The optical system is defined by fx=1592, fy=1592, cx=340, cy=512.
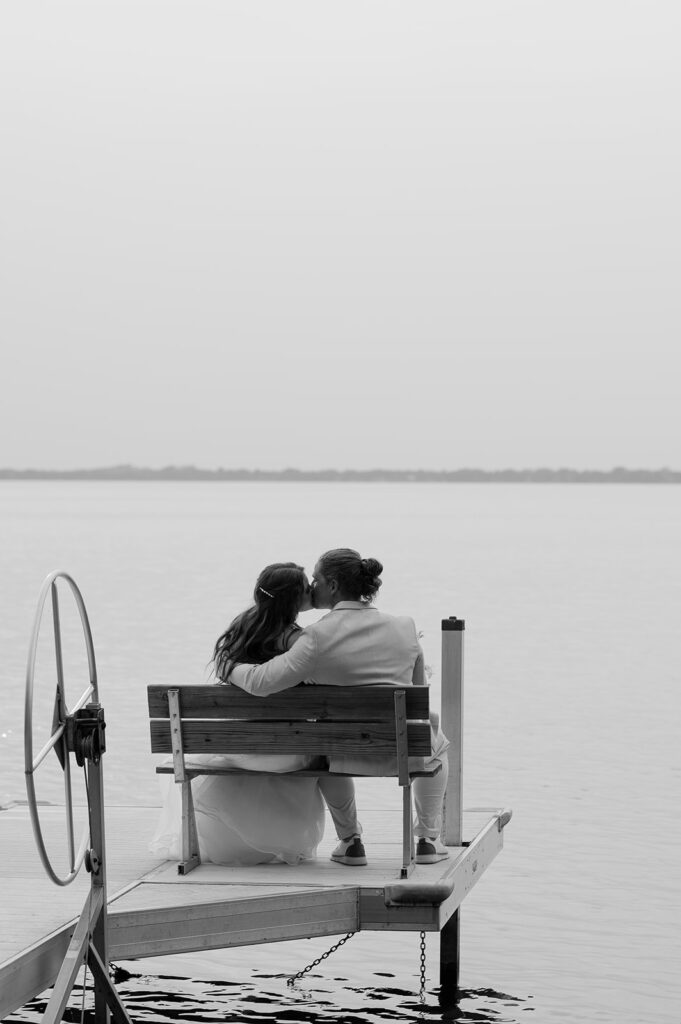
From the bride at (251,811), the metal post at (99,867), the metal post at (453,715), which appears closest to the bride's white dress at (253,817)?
the bride at (251,811)

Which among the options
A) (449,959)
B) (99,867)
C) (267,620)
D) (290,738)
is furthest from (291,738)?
(449,959)

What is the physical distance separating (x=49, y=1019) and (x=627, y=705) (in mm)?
19351

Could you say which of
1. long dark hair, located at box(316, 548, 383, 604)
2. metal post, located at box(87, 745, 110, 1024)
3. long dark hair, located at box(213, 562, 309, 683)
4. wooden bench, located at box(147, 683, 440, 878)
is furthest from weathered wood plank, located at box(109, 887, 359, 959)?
long dark hair, located at box(316, 548, 383, 604)

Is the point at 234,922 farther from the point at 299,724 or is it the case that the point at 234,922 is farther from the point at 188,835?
the point at 299,724

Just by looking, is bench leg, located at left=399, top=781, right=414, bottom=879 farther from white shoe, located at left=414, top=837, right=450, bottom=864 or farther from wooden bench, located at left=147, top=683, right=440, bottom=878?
white shoe, located at left=414, top=837, right=450, bottom=864

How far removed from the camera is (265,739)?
6875 millimetres

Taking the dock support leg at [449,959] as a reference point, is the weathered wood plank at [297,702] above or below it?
above

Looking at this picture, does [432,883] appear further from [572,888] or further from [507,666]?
[507,666]

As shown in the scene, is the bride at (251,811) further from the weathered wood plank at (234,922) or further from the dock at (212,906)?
the weathered wood plank at (234,922)

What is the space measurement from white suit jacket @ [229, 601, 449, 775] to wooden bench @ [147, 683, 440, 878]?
80 millimetres

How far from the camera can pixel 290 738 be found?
269 inches

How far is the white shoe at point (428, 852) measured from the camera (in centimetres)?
736

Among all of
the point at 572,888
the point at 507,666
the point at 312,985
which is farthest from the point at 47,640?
the point at 312,985

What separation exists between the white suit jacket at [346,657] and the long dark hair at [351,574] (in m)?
0.05
